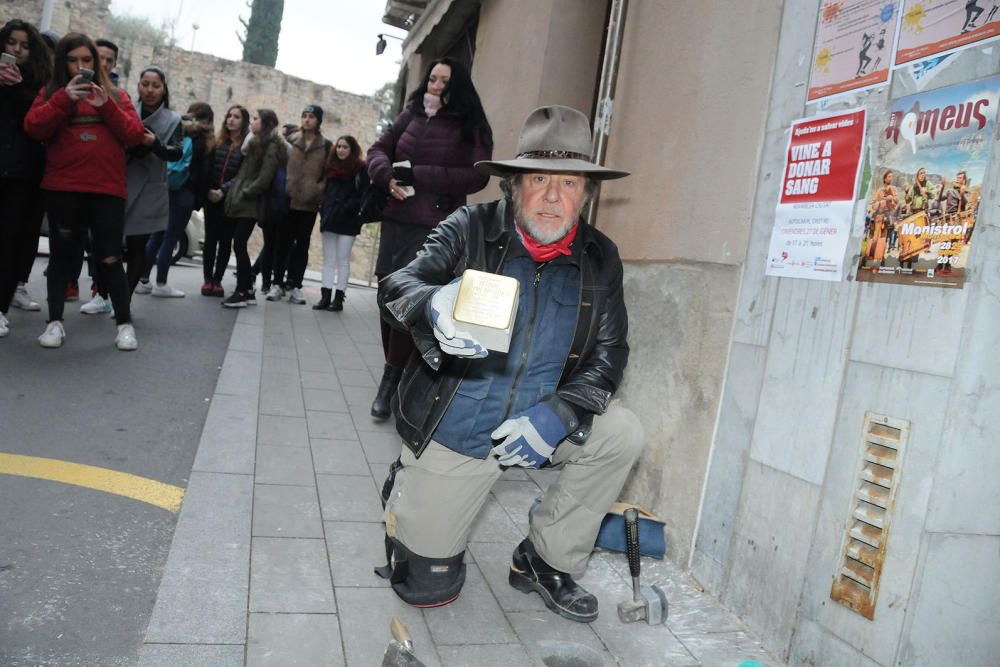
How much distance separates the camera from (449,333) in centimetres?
238

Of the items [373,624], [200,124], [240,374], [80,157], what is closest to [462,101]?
[240,374]

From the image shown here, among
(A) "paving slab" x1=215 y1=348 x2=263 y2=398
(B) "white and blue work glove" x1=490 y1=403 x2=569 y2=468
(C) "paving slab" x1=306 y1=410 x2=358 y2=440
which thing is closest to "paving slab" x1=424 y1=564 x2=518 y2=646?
(B) "white and blue work glove" x1=490 y1=403 x2=569 y2=468

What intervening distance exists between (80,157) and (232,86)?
2526 centimetres

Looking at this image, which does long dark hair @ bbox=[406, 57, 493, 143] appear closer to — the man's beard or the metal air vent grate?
the man's beard

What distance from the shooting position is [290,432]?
4422mm

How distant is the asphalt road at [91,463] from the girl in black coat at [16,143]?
0.60m

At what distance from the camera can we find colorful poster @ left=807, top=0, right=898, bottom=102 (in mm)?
2535

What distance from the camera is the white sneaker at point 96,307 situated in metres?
6.59

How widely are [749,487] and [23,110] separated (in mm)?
5101

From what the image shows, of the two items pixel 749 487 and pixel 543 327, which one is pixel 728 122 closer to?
pixel 543 327

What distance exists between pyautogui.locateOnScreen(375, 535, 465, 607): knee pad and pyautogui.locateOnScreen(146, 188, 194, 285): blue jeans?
6.04 meters

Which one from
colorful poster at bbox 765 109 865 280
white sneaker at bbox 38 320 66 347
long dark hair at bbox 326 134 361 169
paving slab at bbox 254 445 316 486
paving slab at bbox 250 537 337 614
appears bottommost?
paving slab at bbox 250 537 337 614

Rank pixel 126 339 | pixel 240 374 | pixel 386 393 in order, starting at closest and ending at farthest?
pixel 386 393 < pixel 240 374 < pixel 126 339

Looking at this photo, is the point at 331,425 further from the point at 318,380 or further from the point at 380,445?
the point at 318,380
